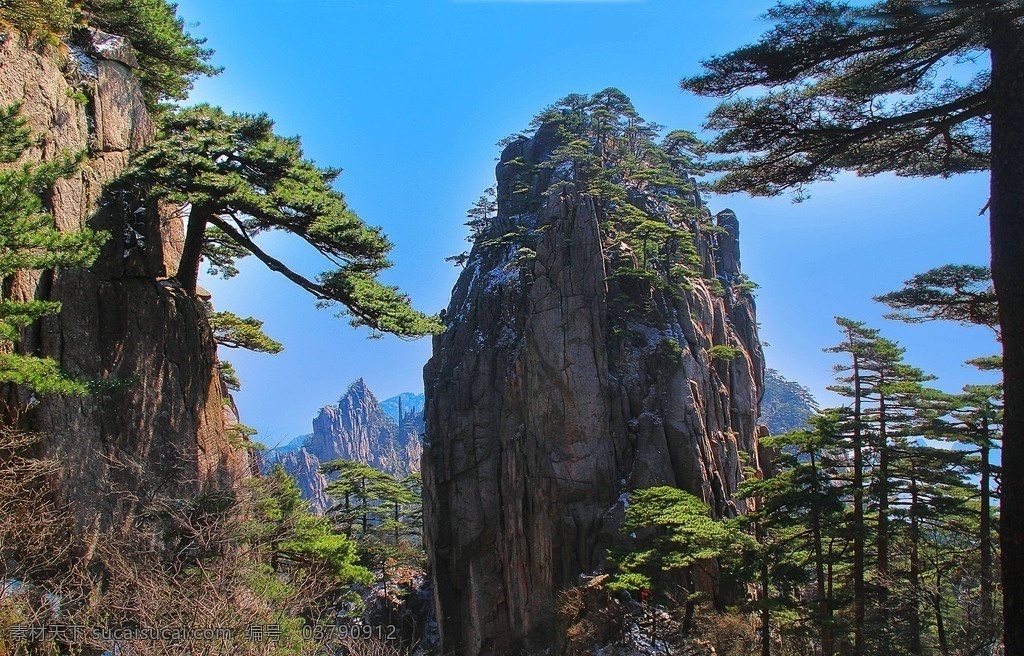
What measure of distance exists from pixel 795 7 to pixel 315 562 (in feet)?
42.3

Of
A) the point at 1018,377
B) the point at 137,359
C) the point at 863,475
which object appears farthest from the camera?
the point at 863,475

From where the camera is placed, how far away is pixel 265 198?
9625mm

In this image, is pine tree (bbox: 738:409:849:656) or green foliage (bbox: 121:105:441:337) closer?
green foliage (bbox: 121:105:441:337)

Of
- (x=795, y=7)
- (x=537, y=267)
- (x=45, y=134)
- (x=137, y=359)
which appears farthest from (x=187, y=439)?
(x=537, y=267)

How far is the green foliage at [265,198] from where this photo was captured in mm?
9516

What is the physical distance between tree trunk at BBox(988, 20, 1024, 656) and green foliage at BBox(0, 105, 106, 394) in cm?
963

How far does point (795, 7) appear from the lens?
588cm

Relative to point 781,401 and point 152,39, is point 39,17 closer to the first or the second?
point 152,39

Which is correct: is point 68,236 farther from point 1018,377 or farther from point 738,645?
point 738,645

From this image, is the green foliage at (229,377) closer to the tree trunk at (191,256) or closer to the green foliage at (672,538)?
the tree trunk at (191,256)

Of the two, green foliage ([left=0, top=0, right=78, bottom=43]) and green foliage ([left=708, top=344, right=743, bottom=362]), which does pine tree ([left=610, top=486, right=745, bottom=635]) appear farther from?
green foliage ([left=0, top=0, right=78, bottom=43])

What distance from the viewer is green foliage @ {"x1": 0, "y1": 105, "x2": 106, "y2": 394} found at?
6.21 meters

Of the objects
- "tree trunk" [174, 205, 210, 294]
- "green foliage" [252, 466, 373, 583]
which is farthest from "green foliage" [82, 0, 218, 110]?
"green foliage" [252, 466, 373, 583]

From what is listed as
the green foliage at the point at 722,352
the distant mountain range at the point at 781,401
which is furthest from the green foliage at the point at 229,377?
the distant mountain range at the point at 781,401
